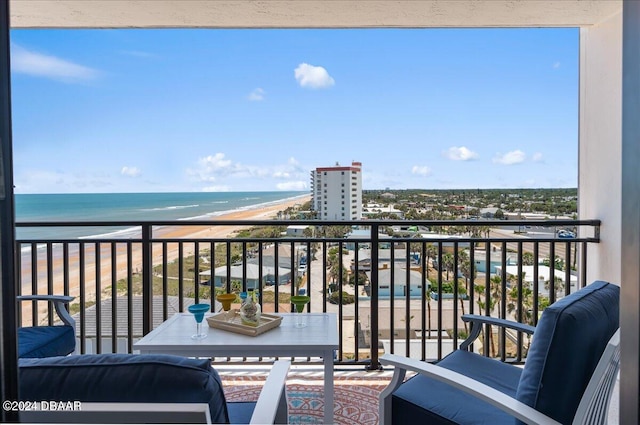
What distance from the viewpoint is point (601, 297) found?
1374mm

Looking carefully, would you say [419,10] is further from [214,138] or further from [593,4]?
[214,138]

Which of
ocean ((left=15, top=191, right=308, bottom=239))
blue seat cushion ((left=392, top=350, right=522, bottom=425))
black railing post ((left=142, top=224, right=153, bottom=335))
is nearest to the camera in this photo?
blue seat cushion ((left=392, top=350, right=522, bottom=425))

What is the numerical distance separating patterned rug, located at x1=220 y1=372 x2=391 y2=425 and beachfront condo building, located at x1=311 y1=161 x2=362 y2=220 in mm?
1149

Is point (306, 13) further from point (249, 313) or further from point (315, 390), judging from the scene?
point (315, 390)

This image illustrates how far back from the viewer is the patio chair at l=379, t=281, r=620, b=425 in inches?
47.1

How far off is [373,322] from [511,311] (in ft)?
4.81

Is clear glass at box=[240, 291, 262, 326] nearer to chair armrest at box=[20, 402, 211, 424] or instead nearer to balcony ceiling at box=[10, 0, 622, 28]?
Answer: chair armrest at box=[20, 402, 211, 424]

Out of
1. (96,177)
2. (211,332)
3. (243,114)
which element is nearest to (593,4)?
(211,332)

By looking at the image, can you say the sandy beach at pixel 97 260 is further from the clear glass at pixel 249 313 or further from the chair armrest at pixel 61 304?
the clear glass at pixel 249 313

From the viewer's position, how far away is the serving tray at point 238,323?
2062mm

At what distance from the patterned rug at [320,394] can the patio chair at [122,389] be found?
153 cm

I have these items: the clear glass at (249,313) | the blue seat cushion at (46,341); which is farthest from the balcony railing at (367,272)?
→ the clear glass at (249,313)

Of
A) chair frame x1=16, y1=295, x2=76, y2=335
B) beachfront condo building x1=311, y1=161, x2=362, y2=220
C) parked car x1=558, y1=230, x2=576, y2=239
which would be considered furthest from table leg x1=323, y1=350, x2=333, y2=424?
parked car x1=558, y1=230, x2=576, y2=239

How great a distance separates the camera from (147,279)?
2.85 m
